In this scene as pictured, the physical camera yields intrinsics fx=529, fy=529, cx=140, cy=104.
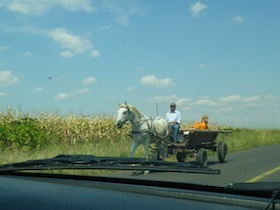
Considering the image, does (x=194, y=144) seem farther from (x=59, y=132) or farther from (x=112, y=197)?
(x=59, y=132)

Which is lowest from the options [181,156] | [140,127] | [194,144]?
[181,156]

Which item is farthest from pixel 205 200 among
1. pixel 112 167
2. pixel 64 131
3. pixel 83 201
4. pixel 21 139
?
pixel 64 131

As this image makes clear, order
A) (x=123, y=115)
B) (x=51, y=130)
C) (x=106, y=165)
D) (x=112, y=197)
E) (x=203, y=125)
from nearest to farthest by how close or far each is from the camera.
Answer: (x=112, y=197) → (x=106, y=165) → (x=123, y=115) → (x=203, y=125) → (x=51, y=130)

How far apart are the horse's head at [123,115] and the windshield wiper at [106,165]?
1081 centimetres

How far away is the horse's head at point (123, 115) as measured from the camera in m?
14.8

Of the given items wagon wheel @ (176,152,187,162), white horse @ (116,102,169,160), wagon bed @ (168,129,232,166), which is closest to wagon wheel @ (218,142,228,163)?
wagon bed @ (168,129,232,166)

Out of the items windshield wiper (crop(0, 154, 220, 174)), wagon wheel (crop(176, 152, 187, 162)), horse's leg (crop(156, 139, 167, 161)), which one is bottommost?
wagon wheel (crop(176, 152, 187, 162))

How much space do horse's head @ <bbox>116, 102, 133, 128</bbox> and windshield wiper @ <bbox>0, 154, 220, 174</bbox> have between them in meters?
10.8

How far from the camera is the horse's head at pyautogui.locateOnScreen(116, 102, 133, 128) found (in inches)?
583

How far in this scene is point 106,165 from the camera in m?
3.60

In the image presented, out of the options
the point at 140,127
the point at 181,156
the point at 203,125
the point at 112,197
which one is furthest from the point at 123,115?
the point at 112,197

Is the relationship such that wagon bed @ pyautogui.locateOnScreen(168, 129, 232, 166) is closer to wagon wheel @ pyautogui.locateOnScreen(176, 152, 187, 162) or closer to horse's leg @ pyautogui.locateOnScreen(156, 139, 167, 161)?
wagon wheel @ pyautogui.locateOnScreen(176, 152, 187, 162)

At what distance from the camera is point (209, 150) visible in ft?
51.4

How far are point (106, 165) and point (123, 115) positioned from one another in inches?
443
